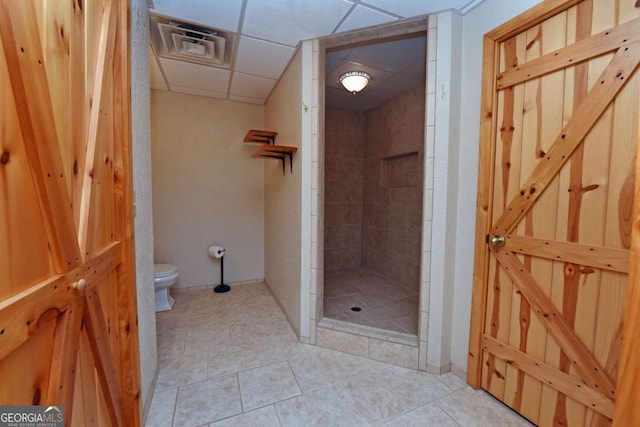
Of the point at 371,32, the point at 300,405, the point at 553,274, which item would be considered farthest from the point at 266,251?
the point at 553,274

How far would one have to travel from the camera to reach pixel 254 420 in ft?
4.61

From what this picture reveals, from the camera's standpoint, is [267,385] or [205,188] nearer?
[267,385]

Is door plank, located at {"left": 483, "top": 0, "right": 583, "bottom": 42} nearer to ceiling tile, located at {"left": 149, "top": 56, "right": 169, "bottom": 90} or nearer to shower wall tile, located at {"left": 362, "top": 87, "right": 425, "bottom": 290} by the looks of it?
shower wall tile, located at {"left": 362, "top": 87, "right": 425, "bottom": 290}

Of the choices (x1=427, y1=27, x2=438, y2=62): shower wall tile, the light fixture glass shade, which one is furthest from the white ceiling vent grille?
(x1=427, y1=27, x2=438, y2=62): shower wall tile

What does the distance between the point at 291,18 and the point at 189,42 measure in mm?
919

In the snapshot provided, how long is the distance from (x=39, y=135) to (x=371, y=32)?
1.99 metres

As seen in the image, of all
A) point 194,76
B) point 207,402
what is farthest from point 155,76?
point 207,402

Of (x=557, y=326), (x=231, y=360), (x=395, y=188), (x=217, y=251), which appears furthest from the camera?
Answer: (x=395, y=188)

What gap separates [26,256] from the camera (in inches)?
22.3

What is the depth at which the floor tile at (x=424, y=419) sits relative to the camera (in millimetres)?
1400

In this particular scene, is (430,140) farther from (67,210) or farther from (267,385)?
(267,385)

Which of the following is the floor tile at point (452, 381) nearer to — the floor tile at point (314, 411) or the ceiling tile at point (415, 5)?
the floor tile at point (314, 411)

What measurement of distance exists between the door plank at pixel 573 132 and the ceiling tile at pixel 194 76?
2662 millimetres

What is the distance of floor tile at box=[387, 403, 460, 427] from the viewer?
55.1 inches
